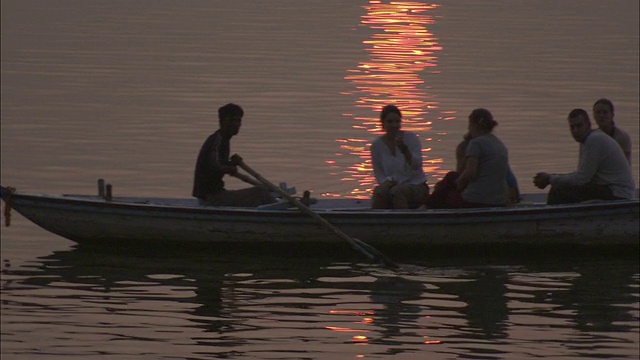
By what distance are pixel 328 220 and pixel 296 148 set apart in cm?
734

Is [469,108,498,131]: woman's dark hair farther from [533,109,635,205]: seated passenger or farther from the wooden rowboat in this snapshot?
the wooden rowboat

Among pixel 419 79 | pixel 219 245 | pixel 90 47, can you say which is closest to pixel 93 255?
pixel 219 245

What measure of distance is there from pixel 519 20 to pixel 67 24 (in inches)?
452

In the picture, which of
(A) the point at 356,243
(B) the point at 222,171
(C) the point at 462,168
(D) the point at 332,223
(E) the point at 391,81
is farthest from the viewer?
(E) the point at 391,81

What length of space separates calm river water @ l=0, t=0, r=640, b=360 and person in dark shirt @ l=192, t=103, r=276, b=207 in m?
0.51

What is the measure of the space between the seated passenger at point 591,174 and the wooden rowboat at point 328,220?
19cm

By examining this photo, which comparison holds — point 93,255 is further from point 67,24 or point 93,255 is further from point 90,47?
point 67,24

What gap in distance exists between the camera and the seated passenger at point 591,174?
50.4 feet

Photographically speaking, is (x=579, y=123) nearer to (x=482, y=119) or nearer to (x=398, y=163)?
(x=482, y=119)

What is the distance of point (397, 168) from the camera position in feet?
52.2

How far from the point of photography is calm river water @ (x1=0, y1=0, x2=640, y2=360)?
41.5 ft

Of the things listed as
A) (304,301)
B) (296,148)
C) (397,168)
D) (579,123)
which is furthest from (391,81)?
(304,301)

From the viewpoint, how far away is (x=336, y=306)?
13.7 meters

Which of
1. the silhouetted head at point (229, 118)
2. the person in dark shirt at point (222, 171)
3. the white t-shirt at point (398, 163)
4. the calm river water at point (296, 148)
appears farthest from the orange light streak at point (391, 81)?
the silhouetted head at point (229, 118)
